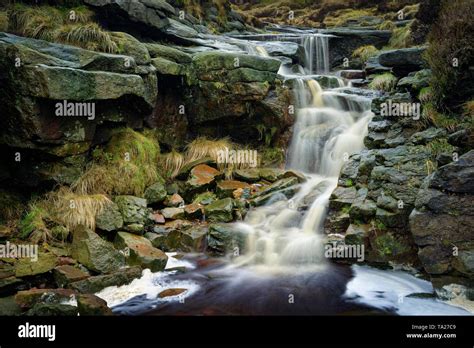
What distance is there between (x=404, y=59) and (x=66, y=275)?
9.60 meters

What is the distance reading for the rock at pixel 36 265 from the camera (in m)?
5.95

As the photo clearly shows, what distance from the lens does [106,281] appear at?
6.04m

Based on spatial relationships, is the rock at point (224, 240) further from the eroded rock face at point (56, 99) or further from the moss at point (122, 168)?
the eroded rock face at point (56, 99)

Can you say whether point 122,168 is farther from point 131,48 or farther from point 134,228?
point 131,48

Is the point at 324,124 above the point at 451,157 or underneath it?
above

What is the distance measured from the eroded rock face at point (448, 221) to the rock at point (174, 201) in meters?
5.36

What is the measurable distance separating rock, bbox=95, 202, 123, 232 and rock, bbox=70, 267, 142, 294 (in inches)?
53.5

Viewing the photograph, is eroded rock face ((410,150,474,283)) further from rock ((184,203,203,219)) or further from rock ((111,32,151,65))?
rock ((111,32,151,65))

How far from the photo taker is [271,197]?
9.16 m

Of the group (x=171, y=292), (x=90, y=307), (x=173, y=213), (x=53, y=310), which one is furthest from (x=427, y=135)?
(x=53, y=310)
